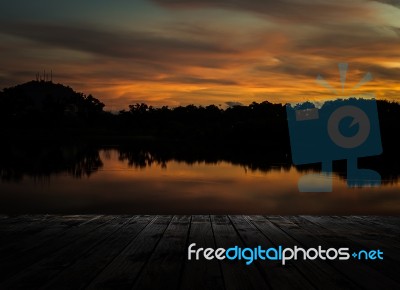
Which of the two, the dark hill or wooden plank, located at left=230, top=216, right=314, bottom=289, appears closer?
wooden plank, located at left=230, top=216, right=314, bottom=289

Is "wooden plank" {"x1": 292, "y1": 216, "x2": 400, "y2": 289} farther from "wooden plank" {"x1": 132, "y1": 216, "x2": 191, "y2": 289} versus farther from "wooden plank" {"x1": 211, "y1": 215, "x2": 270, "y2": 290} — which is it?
"wooden plank" {"x1": 132, "y1": 216, "x2": 191, "y2": 289}

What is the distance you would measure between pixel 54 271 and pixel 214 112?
227ft

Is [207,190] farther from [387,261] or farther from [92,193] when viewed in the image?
[387,261]

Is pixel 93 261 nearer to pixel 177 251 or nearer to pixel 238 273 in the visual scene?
pixel 177 251

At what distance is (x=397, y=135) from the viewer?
3244cm

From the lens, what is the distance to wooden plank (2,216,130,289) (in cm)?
240

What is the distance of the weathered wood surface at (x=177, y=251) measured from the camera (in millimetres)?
2426

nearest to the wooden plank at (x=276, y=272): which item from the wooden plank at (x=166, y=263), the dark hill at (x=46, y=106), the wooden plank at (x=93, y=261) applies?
the wooden plank at (x=166, y=263)

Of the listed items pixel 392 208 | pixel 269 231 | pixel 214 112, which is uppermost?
pixel 214 112

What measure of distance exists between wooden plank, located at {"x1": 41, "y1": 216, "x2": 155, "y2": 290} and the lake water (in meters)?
8.46

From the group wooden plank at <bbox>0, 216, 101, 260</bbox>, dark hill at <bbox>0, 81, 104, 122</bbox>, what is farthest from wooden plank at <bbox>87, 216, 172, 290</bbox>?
dark hill at <bbox>0, 81, 104, 122</bbox>

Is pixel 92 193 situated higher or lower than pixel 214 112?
lower

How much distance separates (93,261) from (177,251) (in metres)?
0.61

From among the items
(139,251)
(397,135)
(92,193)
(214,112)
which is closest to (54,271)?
(139,251)
